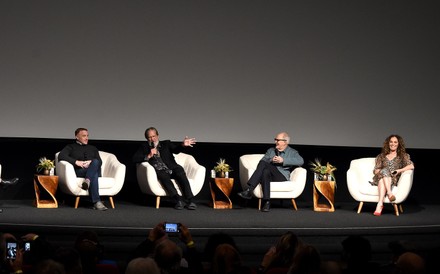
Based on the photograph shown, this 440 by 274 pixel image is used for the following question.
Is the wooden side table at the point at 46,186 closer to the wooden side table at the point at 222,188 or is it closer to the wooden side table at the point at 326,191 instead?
the wooden side table at the point at 222,188

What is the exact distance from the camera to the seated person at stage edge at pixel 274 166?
8.76 m

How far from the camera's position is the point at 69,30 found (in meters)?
9.27

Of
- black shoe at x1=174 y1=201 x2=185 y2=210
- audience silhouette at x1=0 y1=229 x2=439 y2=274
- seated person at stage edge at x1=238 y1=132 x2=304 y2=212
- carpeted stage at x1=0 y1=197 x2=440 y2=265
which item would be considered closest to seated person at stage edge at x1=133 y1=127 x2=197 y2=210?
black shoe at x1=174 y1=201 x2=185 y2=210

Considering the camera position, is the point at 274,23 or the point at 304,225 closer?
the point at 304,225

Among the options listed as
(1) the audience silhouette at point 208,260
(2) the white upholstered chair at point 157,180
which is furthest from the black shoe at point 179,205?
(1) the audience silhouette at point 208,260

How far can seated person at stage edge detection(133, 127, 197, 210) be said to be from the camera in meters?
8.70

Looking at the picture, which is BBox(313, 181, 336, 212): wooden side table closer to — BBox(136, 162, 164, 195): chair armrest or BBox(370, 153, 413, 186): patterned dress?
BBox(370, 153, 413, 186): patterned dress

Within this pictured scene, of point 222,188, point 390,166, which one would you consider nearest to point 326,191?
point 390,166

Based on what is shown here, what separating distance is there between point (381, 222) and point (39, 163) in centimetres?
395

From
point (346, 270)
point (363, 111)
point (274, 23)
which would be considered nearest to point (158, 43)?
point (274, 23)

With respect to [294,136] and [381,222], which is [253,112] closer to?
[294,136]

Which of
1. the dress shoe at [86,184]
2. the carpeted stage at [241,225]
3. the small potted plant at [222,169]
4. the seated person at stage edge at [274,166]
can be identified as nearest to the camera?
the carpeted stage at [241,225]

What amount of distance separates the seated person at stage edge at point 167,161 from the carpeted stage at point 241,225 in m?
0.19

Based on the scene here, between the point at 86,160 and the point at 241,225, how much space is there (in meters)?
2.26
